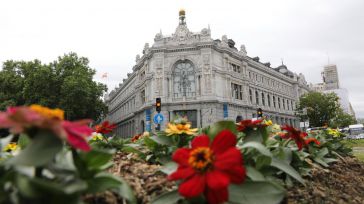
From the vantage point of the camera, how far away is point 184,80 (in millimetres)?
37531

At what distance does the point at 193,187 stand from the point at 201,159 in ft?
0.47

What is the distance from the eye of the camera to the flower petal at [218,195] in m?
1.19

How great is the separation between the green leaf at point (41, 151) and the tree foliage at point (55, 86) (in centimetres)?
3357

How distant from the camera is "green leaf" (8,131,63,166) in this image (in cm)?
95

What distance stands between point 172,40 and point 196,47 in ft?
11.5

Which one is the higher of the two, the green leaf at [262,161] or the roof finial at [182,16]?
the roof finial at [182,16]

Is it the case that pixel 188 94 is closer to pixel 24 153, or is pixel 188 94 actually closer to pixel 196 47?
pixel 196 47

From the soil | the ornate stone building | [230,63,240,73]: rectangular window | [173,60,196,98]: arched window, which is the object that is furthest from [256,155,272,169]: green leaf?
[230,63,240,73]: rectangular window

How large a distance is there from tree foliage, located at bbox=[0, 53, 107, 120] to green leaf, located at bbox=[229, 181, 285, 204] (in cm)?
3345

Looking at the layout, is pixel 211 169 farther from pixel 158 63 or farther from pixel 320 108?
pixel 320 108

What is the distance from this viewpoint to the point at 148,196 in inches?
67.0

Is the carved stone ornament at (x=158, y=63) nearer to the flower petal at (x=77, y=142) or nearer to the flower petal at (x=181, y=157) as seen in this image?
the flower petal at (x=181, y=157)

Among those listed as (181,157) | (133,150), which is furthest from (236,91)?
(181,157)

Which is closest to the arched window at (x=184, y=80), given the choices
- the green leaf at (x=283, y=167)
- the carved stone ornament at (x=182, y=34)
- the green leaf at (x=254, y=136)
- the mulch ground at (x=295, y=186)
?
the carved stone ornament at (x=182, y=34)
